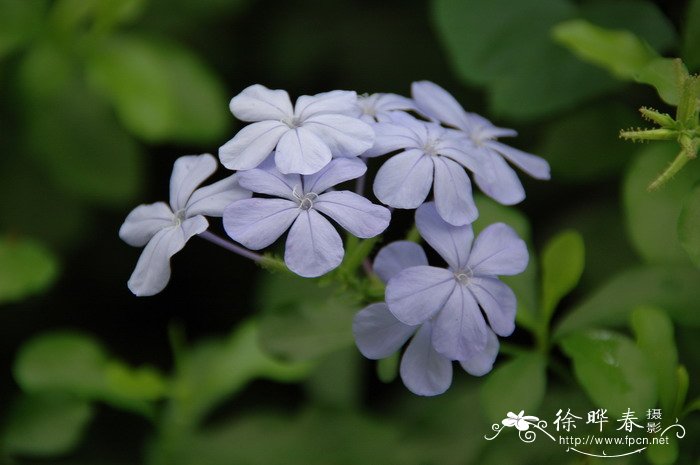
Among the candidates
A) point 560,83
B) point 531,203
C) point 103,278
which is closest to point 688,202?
point 560,83

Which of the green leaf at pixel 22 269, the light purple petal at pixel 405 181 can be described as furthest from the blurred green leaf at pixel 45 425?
Result: the light purple petal at pixel 405 181

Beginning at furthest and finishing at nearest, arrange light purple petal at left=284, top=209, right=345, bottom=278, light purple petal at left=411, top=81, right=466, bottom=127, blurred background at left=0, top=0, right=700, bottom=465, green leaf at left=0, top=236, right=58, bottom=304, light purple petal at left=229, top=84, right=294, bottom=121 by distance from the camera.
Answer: green leaf at left=0, top=236, right=58, bottom=304 < blurred background at left=0, top=0, right=700, bottom=465 < light purple petal at left=411, top=81, right=466, bottom=127 < light purple petal at left=229, top=84, right=294, bottom=121 < light purple petal at left=284, top=209, right=345, bottom=278

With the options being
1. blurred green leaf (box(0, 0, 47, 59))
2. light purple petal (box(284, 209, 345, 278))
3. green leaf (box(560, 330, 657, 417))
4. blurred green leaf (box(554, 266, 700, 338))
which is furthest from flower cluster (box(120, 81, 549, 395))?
blurred green leaf (box(0, 0, 47, 59))

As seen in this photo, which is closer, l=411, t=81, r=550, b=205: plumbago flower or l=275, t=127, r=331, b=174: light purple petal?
l=275, t=127, r=331, b=174: light purple petal

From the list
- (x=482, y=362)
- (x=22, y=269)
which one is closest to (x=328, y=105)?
(x=482, y=362)

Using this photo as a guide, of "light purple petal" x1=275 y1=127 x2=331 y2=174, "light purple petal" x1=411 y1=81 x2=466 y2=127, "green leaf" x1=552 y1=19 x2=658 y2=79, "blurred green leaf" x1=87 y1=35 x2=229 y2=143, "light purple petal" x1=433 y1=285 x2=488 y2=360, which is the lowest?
"light purple petal" x1=433 y1=285 x2=488 y2=360

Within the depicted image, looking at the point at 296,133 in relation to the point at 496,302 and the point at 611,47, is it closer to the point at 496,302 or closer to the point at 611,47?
the point at 496,302

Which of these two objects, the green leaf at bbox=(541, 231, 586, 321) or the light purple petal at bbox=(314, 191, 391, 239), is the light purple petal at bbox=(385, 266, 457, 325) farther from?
the green leaf at bbox=(541, 231, 586, 321)

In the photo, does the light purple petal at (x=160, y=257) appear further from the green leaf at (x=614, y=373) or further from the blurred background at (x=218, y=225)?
the green leaf at (x=614, y=373)
